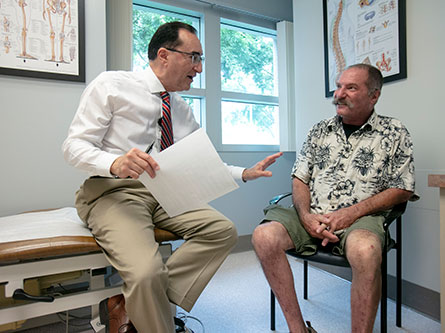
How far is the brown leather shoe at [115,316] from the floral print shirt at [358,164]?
992 mm

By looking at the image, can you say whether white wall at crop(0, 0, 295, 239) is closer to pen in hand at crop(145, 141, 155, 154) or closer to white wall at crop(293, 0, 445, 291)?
pen in hand at crop(145, 141, 155, 154)

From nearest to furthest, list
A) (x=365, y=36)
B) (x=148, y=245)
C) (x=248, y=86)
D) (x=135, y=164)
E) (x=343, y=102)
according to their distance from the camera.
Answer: (x=135, y=164) → (x=148, y=245) → (x=343, y=102) → (x=365, y=36) → (x=248, y=86)

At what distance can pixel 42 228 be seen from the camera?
47.4 inches

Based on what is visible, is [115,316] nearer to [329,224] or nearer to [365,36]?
[329,224]

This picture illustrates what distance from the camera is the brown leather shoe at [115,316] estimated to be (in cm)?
106

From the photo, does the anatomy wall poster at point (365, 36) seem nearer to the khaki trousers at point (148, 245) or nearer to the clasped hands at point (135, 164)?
the khaki trousers at point (148, 245)

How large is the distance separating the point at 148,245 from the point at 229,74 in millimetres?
2133

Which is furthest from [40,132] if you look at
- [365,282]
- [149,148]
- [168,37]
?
[365,282]

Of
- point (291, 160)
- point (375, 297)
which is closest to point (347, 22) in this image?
point (291, 160)

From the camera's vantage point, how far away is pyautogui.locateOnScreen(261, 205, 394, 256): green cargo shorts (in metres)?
1.31

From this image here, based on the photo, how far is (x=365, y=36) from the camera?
6.36 feet

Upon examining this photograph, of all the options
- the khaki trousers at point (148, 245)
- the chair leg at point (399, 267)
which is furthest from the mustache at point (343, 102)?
the khaki trousers at point (148, 245)

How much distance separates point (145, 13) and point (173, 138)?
1.56 meters

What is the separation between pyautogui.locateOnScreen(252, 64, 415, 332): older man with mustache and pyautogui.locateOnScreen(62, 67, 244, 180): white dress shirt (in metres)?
0.39
